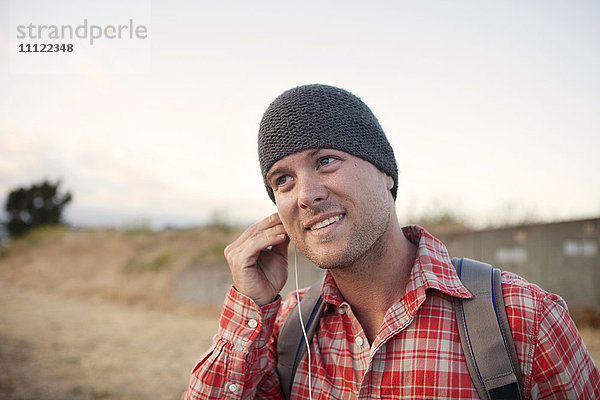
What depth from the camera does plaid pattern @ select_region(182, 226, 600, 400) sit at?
179 centimetres

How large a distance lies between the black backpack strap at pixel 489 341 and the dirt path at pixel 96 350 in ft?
24.1

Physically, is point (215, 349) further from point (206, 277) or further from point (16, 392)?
point (206, 277)

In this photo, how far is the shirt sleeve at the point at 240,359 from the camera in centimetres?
219

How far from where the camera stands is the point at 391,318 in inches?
81.7

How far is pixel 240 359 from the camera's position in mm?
2188

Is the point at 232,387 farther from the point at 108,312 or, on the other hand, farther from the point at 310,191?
the point at 108,312

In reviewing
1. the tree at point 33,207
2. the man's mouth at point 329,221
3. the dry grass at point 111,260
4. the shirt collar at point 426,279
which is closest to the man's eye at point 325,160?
the man's mouth at point 329,221

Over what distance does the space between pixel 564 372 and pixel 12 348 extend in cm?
1309

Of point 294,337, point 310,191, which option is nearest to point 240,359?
point 294,337

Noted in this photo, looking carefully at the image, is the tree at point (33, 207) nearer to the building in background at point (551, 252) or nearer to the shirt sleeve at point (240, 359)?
the building in background at point (551, 252)

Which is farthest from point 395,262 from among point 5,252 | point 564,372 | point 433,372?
point 5,252

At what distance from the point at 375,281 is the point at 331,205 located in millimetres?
460

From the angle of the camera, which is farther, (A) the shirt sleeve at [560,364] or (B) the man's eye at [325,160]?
(B) the man's eye at [325,160]

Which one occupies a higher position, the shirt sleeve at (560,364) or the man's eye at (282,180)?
the man's eye at (282,180)
